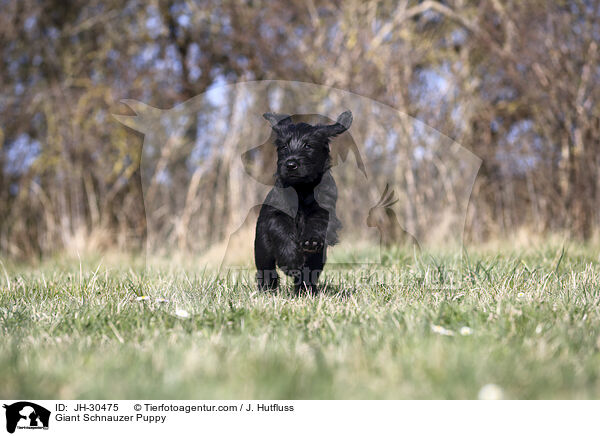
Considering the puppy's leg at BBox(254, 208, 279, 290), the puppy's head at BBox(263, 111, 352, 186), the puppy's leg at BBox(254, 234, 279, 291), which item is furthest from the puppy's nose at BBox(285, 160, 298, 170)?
the puppy's leg at BBox(254, 234, 279, 291)

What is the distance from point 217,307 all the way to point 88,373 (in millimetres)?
904

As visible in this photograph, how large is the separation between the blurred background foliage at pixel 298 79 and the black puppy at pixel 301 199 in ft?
12.9

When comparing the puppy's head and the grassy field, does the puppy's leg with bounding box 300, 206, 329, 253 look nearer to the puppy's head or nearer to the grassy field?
the puppy's head

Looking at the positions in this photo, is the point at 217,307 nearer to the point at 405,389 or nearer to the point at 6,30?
the point at 405,389

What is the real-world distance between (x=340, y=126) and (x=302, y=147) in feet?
0.80

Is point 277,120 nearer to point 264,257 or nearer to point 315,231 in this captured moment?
point 315,231

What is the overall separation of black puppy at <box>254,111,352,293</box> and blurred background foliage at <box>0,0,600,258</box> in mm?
3925

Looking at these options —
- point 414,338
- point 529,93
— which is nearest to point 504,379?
point 414,338

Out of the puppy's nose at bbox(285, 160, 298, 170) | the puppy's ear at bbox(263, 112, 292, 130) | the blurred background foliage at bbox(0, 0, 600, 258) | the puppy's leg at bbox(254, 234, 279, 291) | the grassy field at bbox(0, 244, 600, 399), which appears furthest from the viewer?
the blurred background foliage at bbox(0, 0, 600, 258)

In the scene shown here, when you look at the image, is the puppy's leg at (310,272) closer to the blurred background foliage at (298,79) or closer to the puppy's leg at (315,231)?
the puppy's leg at (315,231)
